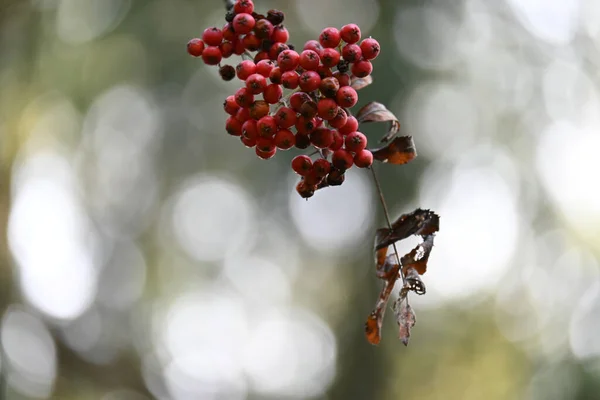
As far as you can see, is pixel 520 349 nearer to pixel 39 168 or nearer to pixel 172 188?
pixel 172 188

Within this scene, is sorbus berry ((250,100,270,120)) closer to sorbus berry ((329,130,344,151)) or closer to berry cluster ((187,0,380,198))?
berry cluster ((187,0,380,198))

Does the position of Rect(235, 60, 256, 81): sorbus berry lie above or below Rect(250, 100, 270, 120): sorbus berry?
above

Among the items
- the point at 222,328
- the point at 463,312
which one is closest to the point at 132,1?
the point at 222,328

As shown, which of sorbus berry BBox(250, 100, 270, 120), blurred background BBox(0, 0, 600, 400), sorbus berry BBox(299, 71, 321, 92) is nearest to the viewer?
sorbus berry BBox(299, 71, 321, 92)

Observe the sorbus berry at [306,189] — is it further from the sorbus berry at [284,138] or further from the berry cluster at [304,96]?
the sorbus berry at [284,138]

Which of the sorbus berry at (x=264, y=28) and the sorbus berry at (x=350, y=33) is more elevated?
the sorbus berry at (x=264, y=28)

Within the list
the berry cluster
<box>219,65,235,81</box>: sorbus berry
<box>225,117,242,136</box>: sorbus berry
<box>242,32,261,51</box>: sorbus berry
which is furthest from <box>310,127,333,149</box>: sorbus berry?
<box>219,65,235,81</box>: sorbus berry

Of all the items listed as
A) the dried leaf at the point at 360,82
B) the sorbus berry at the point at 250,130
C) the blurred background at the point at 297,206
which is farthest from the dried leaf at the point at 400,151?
the blurred background at the point at 297,206
